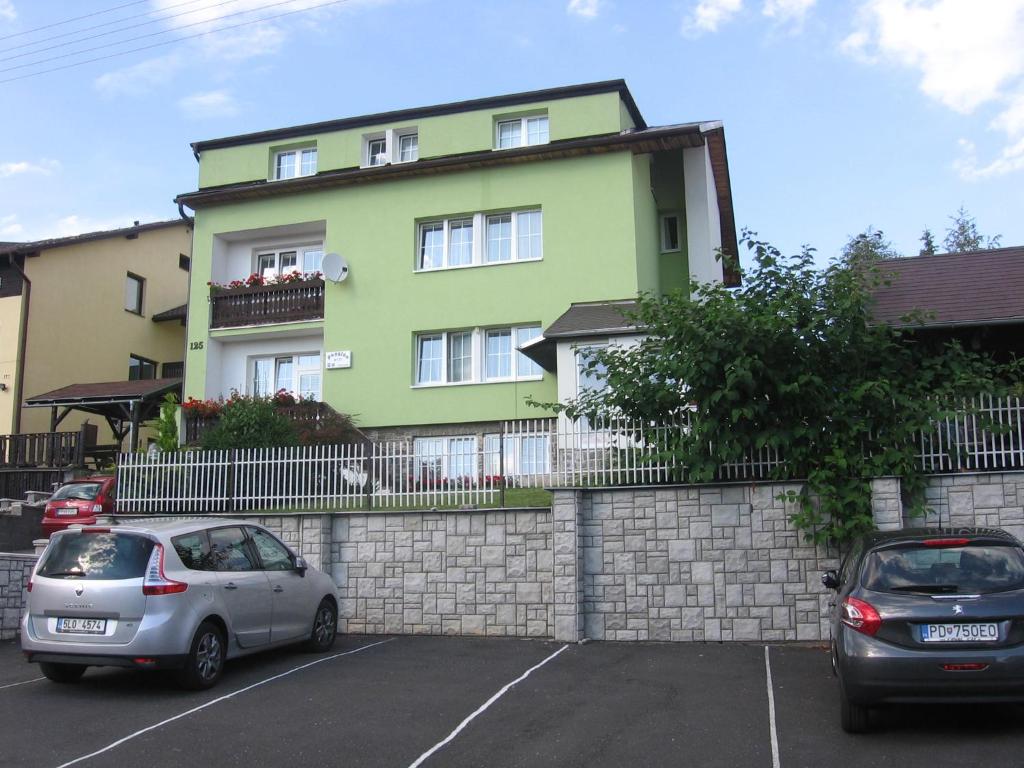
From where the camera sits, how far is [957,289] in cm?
1470

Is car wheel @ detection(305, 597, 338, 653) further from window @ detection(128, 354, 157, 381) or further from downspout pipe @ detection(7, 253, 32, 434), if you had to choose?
window @ detection(128, 354, 157, 381)

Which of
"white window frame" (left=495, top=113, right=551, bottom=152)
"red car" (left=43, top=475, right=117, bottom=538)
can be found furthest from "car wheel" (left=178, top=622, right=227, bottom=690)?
"white window frame" (left=495, top=113, right=551, bottom=152)

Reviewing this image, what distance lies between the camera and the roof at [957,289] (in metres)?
13.4

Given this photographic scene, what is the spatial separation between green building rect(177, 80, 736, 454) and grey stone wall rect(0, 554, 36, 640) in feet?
34.9

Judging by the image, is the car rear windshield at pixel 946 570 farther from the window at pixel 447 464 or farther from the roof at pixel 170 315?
the roof at pixel 170 315

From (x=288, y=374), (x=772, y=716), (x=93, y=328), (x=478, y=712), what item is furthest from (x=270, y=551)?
(x=93, y=328)

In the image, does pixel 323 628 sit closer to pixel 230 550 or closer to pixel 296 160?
pixel 230 550

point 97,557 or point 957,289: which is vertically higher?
point 957,289

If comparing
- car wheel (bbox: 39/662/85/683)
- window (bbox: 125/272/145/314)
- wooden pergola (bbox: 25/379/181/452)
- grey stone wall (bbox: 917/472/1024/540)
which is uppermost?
window (bbox: 125/272/145/314)

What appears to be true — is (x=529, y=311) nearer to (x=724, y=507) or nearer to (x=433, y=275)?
(x=433, y=275)

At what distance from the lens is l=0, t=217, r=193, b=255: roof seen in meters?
28.1

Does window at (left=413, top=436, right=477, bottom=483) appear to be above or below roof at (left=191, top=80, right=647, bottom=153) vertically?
below

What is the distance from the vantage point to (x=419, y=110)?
24328 mm

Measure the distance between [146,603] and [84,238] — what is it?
79.2ft
